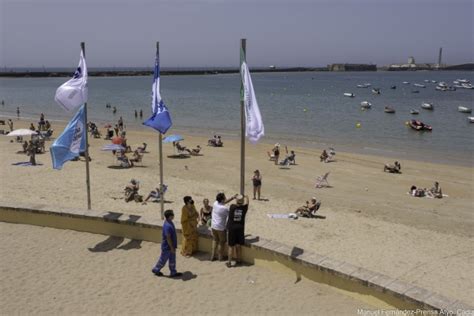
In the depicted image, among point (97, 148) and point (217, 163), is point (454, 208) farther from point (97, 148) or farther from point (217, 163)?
point (97, 148)

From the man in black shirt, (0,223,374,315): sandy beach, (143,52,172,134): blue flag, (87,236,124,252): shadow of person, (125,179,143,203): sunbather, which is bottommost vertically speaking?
(125,179,143,203): sunbather

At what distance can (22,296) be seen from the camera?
7297mm

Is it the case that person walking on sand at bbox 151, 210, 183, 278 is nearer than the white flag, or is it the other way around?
person walking on sand at bbox 151, 210, 183, 278

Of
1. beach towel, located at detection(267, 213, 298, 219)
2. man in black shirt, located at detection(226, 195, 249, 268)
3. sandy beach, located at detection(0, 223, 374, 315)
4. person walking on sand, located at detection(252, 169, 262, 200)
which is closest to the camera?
sandy beach, located at detection(0, 223, 374, 315)

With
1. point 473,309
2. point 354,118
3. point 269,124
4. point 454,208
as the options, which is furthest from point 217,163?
point 354,118

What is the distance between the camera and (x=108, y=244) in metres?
9.31

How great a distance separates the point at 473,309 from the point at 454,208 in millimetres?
12411

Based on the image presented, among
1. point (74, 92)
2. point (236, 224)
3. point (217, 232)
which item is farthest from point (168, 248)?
point (74, 92)

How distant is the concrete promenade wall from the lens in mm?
6418

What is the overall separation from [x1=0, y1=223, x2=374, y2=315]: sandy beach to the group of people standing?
0.72ft

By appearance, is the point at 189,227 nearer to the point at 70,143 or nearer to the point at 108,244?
the point at 108,244

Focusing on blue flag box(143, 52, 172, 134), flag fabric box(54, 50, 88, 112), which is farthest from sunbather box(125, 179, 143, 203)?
blue flag box(143, 52, 172, 134)

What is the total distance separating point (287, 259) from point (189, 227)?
1864 mm

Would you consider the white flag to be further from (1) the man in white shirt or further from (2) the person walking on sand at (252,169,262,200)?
(2) the person walking on sand at (252,169,262,200)
